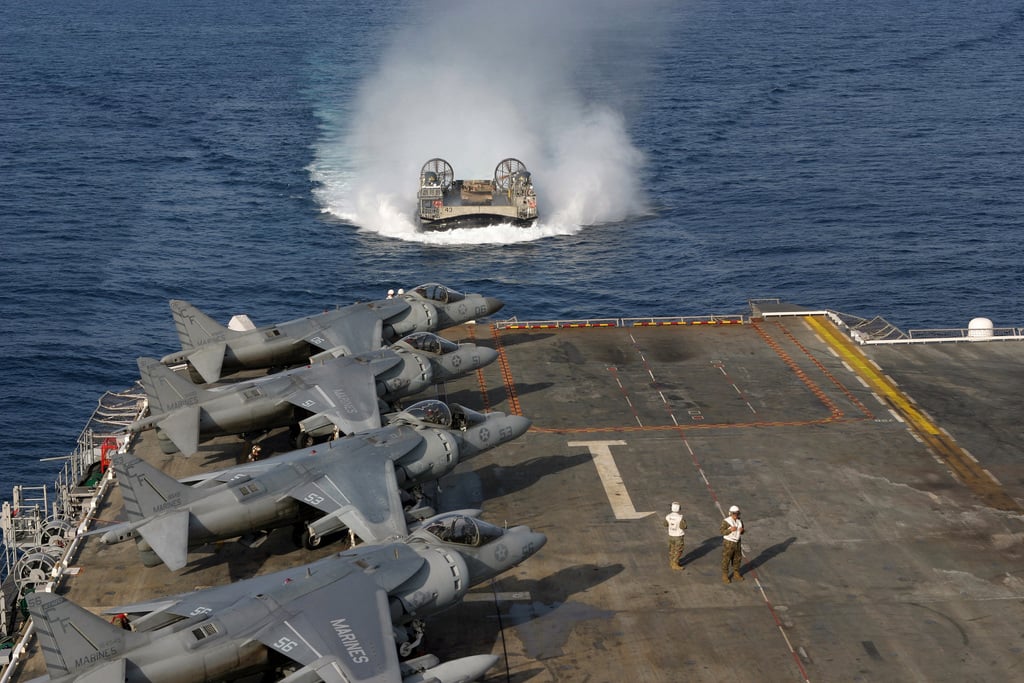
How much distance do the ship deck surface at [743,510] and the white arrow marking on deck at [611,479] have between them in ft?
0.37

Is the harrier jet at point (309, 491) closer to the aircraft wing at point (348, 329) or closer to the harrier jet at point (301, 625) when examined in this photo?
the harrier jet at point (301, 625)

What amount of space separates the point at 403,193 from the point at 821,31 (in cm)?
9882

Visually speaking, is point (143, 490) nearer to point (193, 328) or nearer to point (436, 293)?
point (193, 328)

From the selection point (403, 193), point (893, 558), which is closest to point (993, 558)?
point (893, 558)

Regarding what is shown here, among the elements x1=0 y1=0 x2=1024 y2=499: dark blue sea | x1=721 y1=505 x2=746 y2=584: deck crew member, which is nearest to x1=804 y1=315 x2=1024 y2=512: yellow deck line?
x1=721 y1=505 x2=746 y2=584: deck crew member

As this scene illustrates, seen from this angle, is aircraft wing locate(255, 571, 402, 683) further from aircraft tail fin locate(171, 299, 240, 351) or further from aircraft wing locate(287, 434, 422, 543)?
aircraft tail fin locate(171, 299, 240, 351)

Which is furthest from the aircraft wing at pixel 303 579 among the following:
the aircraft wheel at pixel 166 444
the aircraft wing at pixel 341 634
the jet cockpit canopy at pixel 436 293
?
the jet cockpit canopy at pixel 436 293

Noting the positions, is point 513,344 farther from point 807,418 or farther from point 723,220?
point 723,220

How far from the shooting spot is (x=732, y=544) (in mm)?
33688

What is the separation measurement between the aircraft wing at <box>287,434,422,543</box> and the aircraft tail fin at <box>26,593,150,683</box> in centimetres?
897

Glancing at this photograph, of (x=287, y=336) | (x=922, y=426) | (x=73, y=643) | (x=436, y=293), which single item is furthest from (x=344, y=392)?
(x=922, y=426)

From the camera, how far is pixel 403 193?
105938 mm

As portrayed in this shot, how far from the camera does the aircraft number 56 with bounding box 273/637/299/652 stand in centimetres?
2692

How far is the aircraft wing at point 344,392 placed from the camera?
40312mm
